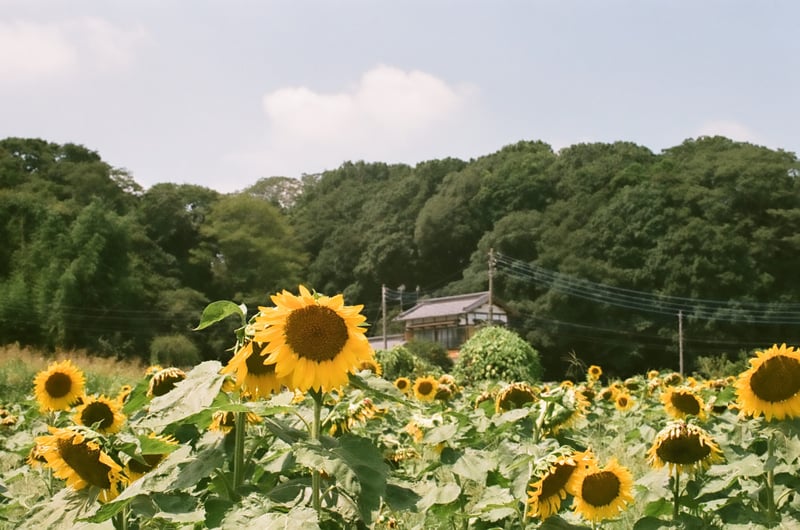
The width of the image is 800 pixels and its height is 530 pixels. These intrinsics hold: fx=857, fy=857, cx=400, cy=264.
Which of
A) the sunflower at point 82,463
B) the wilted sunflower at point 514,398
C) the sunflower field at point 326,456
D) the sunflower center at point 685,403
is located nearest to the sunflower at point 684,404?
the sunflower center at point 685,403

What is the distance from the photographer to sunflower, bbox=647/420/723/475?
279 centimetres

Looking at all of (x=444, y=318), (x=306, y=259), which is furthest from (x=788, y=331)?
(x=306, y=259)

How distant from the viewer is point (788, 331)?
113 ft

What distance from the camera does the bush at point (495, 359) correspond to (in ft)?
51.9

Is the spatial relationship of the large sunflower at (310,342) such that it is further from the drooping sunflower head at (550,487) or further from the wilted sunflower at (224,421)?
the drooping sunflower head at (550,487)

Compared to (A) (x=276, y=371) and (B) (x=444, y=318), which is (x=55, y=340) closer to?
(B) (x=444, y=318)

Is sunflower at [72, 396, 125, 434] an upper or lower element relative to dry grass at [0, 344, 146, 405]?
upper

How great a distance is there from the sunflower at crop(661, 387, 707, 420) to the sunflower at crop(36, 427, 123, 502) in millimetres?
2945

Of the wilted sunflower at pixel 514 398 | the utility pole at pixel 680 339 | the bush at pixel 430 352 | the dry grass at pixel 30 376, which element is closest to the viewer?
the wilted sunflower at pixel 514 398

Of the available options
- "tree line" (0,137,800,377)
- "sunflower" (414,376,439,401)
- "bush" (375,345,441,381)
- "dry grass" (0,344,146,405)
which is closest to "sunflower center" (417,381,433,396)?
"sunflower" (414,376,439,401)

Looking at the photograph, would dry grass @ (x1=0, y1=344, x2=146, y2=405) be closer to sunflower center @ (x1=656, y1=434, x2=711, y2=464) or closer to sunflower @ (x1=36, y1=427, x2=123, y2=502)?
sunflower center @ (x1=656, y1=434, x2=711, y2=464)

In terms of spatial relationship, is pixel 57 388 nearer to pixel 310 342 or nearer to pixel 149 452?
pixel 149 452

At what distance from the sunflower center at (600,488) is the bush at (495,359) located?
12.8 meters

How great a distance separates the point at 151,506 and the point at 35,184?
132ft
